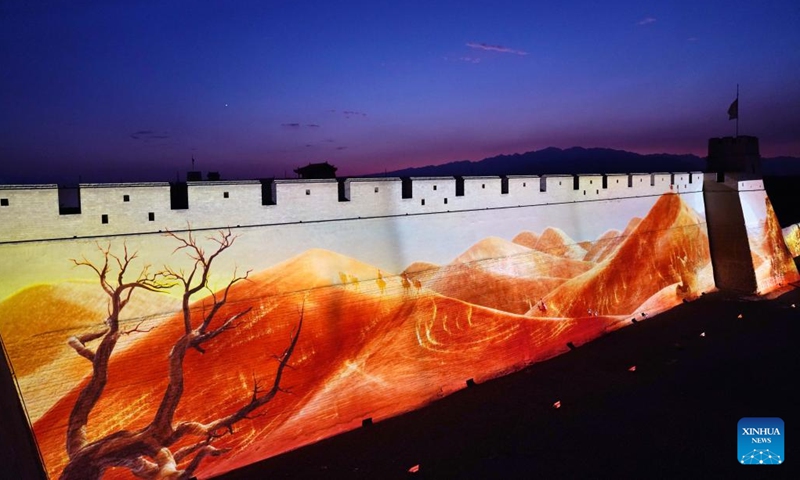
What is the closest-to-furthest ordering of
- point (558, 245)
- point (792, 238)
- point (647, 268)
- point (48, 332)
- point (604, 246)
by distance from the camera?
1. point (48, 332)
2. point (558, 245)
3. point (604, 246)
4. point (647, 268)
5. point (792, 238)

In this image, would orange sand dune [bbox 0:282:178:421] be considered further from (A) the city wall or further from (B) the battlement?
(B) the battlement

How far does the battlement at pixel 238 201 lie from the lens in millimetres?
4262

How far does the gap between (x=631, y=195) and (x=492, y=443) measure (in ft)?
22.6

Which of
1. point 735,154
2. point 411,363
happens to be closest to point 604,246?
point 411,363

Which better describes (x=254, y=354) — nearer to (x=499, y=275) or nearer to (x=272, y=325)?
(x=272, y=325)

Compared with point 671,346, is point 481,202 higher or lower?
higher

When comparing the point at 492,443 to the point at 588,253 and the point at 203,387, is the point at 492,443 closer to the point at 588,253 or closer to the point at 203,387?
the point at 203,387

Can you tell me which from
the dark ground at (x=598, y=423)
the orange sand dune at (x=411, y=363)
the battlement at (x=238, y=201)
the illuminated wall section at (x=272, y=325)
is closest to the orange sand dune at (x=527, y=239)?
the illuminated wall section at (x=272, y=325)

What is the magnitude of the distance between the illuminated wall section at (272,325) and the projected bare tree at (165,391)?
0.04 ft

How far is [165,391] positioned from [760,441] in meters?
6.32

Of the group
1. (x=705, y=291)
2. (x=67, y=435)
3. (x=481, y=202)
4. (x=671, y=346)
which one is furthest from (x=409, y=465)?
(x=705, y=291)

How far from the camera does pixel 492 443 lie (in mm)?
5430

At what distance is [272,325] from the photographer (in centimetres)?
541

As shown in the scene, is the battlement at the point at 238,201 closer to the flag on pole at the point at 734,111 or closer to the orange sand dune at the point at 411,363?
the orange sand dune at the point at 411,363
